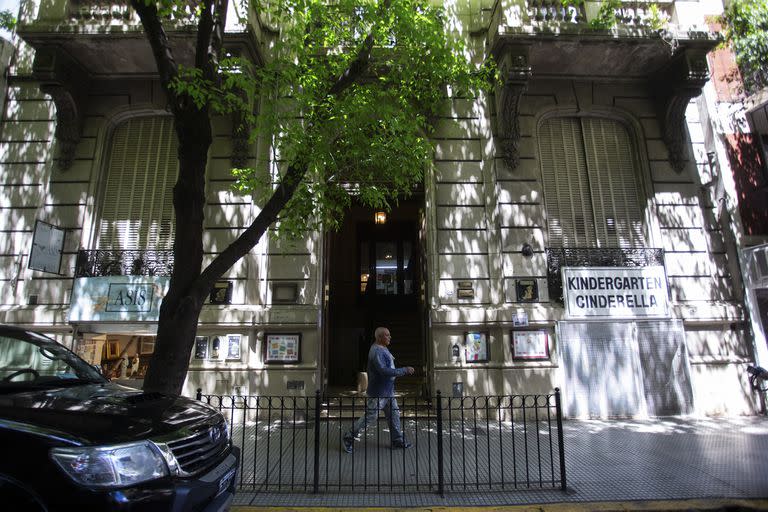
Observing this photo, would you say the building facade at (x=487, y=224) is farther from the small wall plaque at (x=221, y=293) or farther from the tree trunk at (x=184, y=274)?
the tree trunk at (x=184, y=274)

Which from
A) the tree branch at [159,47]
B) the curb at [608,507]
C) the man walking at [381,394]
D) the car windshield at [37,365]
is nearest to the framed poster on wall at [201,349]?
the man walking at [381,394]

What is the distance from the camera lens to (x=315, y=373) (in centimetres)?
902

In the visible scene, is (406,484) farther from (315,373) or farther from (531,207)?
(531,207)

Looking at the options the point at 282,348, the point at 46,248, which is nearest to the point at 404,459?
the point at 282,348

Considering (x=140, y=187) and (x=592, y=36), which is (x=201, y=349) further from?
(x=592, y=36)

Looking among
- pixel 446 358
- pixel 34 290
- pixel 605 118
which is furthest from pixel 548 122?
pixel 34 290

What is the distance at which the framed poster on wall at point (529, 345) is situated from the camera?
360 inches

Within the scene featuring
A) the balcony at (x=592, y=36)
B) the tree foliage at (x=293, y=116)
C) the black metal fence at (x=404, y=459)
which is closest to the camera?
the black metal fence at (x=404, y=459)

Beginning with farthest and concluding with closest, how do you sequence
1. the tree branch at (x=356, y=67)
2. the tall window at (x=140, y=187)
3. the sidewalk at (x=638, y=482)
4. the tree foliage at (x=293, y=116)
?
the tall window at (x=140, y=187), the tree branch at (x=356, y=67), the tree foliage at (x=293, y=116), the sidewalk at (x=638, y=482)

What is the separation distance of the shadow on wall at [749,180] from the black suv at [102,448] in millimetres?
12295

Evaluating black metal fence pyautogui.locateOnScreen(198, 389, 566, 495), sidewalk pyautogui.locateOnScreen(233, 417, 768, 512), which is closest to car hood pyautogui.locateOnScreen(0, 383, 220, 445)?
black metal fence pyautogui.locateOnScreen(198, 389, 566, 495)

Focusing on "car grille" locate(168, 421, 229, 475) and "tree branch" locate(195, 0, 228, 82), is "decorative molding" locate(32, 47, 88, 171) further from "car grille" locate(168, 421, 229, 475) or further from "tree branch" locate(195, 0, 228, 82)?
"car grille" locate(168, 421, 229, 475)

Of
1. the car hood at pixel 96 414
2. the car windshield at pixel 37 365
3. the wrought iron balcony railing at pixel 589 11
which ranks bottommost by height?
the car hood at pixel 96 414

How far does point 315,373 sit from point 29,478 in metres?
6.60
